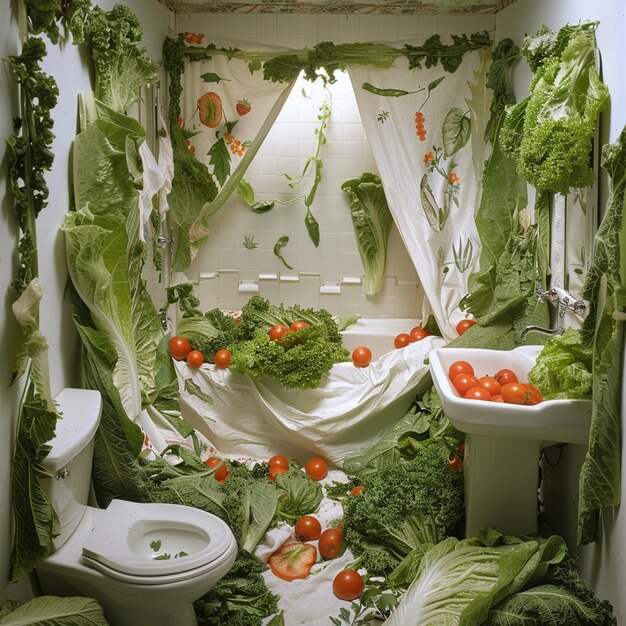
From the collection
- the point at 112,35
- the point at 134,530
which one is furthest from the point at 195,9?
the point at 134,530

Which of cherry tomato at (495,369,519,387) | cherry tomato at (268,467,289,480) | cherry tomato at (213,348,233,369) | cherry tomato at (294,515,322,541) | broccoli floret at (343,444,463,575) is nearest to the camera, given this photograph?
cherry tomato at (495,369,519,387)

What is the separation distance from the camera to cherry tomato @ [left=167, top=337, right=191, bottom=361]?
4293 mm

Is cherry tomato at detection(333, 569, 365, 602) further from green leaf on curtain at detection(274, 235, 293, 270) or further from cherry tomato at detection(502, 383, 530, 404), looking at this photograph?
green leaf on curtain at detection(274, 235, 293, 270)

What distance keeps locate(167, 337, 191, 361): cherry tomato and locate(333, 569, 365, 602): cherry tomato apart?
1.71 m

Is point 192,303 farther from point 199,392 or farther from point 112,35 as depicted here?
point 112,35

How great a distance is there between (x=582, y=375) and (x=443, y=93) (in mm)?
2347

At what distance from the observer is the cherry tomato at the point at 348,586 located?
308cm

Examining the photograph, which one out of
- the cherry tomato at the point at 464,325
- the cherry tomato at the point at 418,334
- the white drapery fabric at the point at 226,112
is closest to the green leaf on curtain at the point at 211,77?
the white drapery fabric at the point at 226,112

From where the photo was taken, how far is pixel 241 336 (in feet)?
14.4

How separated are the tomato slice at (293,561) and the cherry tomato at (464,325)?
4.89ft

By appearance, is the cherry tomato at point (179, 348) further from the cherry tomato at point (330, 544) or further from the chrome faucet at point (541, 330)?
the chrome faucet at point (541, 330)

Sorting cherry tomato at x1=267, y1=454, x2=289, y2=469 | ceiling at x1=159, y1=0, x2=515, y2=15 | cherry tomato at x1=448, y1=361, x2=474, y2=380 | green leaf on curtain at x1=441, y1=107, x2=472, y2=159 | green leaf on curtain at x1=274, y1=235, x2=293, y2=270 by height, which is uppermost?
ceiling at x1=159, y1=0, x2=515, y2=15

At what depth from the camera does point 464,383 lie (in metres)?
2.91

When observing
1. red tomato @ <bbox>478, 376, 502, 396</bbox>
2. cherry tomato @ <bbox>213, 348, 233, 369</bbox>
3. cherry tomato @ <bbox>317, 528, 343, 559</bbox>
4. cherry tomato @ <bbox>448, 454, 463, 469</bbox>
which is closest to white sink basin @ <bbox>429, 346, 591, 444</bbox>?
red tomato @ <bbox>478, 376, 502, 396</bbox>
